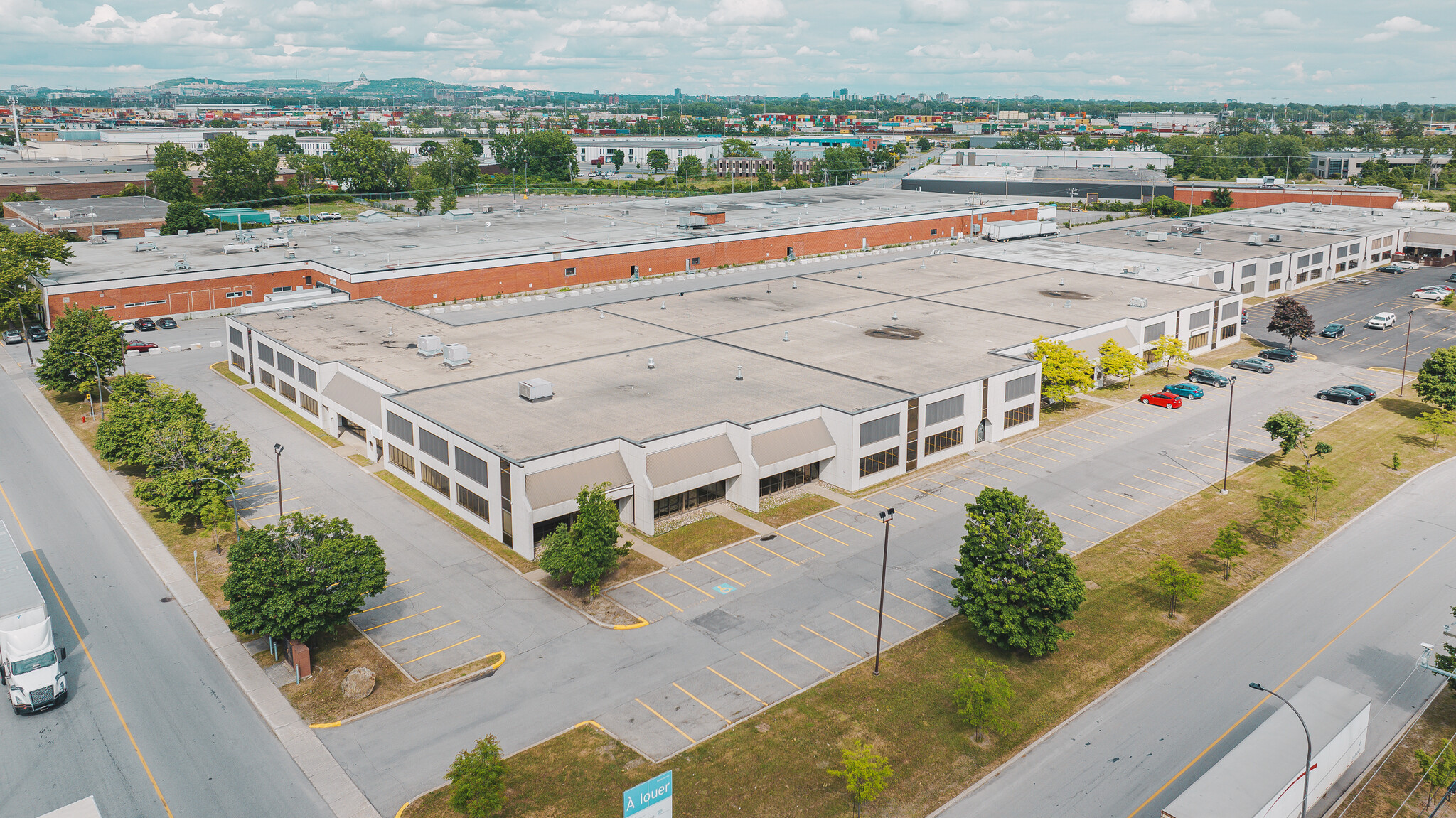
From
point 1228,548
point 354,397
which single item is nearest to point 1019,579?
point 1228,548

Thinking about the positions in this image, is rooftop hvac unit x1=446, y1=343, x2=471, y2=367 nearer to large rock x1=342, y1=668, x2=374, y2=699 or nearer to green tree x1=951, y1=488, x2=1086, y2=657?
large rock x1=342, y1=668, x2=374, y2=699

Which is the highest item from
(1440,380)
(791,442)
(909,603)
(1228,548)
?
(1440,380)

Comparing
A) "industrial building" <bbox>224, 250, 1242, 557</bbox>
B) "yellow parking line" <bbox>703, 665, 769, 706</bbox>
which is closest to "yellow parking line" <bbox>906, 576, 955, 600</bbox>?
"industrial building" <bbox>224, 250, 1242, 557</bbox>

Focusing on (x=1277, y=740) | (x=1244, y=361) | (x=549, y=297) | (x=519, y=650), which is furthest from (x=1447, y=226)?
(x=519, y=650)

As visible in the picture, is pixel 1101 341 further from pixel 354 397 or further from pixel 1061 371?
pixel 354 397

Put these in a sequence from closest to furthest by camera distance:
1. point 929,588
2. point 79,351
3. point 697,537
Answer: point 929,588 → point 697,537 → point 79,351

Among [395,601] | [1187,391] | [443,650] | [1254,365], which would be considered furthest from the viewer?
[1254,365]

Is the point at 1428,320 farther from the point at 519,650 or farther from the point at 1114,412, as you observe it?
the point at 519,650

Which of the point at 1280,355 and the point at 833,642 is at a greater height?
the point at 1280,355
